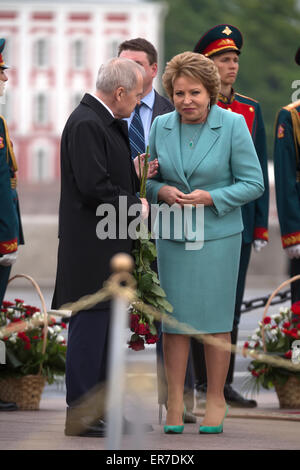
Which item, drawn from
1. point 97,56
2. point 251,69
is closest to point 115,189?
point 251,69

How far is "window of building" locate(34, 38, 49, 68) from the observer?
67188 millimetres

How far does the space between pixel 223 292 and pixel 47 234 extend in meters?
15.5

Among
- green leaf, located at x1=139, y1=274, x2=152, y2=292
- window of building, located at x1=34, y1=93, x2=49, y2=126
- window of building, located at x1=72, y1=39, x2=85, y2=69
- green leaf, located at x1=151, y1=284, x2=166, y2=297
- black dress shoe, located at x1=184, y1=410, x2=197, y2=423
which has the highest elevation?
window of building, located at x1=72, y1=39, x2=85, y2=69

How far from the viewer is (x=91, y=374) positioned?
5.77 metres

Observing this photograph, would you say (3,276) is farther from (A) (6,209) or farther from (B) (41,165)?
(B) (41,165)

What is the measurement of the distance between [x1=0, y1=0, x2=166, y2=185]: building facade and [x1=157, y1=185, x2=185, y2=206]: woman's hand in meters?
59.6

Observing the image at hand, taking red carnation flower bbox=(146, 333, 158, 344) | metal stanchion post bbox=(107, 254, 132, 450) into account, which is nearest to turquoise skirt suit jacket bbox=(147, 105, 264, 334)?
red carnation flower bbox=(146, 333, 158, 344)

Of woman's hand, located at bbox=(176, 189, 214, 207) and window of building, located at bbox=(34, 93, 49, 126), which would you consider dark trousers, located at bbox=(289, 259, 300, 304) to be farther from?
window of building, located at bbox=(34, 93, 49, 126)

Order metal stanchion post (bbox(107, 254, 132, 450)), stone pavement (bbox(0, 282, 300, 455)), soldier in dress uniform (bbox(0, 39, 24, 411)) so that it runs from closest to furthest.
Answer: metal stanchion post (bbox(107, 254, 132, 450)), stone pavement (bbox(0, 282, 300, 455)), soldier in dress uniform (bbox(0, 39, 24, 411))

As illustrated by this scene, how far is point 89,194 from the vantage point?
5.64 m

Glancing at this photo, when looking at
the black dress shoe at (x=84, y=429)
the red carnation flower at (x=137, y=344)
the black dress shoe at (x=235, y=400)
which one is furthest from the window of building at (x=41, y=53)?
the black dress shoe at (x=84, y=429)

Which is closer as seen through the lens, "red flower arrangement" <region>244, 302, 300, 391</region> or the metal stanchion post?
the metal stanchion post

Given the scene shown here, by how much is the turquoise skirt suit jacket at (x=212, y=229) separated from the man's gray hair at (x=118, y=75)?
14.9 inches
